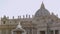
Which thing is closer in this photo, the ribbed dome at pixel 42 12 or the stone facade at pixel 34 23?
the stone facade at pixel 34 23

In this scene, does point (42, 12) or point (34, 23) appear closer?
point (34, 23)

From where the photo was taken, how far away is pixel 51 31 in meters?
42.4

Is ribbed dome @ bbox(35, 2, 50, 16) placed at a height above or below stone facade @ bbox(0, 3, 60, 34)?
above

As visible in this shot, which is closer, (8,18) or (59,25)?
(59,25)

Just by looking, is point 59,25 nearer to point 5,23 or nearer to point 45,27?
point 45,27

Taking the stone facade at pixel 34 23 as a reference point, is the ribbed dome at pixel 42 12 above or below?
above

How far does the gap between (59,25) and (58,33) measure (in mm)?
2553

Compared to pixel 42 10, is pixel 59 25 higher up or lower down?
lower down

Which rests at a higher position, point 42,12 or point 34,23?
point 42,12

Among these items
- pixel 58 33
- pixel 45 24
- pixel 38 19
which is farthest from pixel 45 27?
pixel 38 19

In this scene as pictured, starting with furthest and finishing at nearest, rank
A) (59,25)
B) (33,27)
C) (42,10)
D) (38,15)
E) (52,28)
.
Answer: (42,10), (38,15), (33,27), (52,28), (59,25)

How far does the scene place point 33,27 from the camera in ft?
160

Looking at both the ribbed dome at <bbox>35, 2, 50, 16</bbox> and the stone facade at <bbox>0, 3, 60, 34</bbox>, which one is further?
the ribbed dome at <bbox>35, 2, 50, 16</bbox>

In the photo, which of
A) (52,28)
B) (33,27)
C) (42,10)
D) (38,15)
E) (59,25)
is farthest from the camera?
(42,10)
